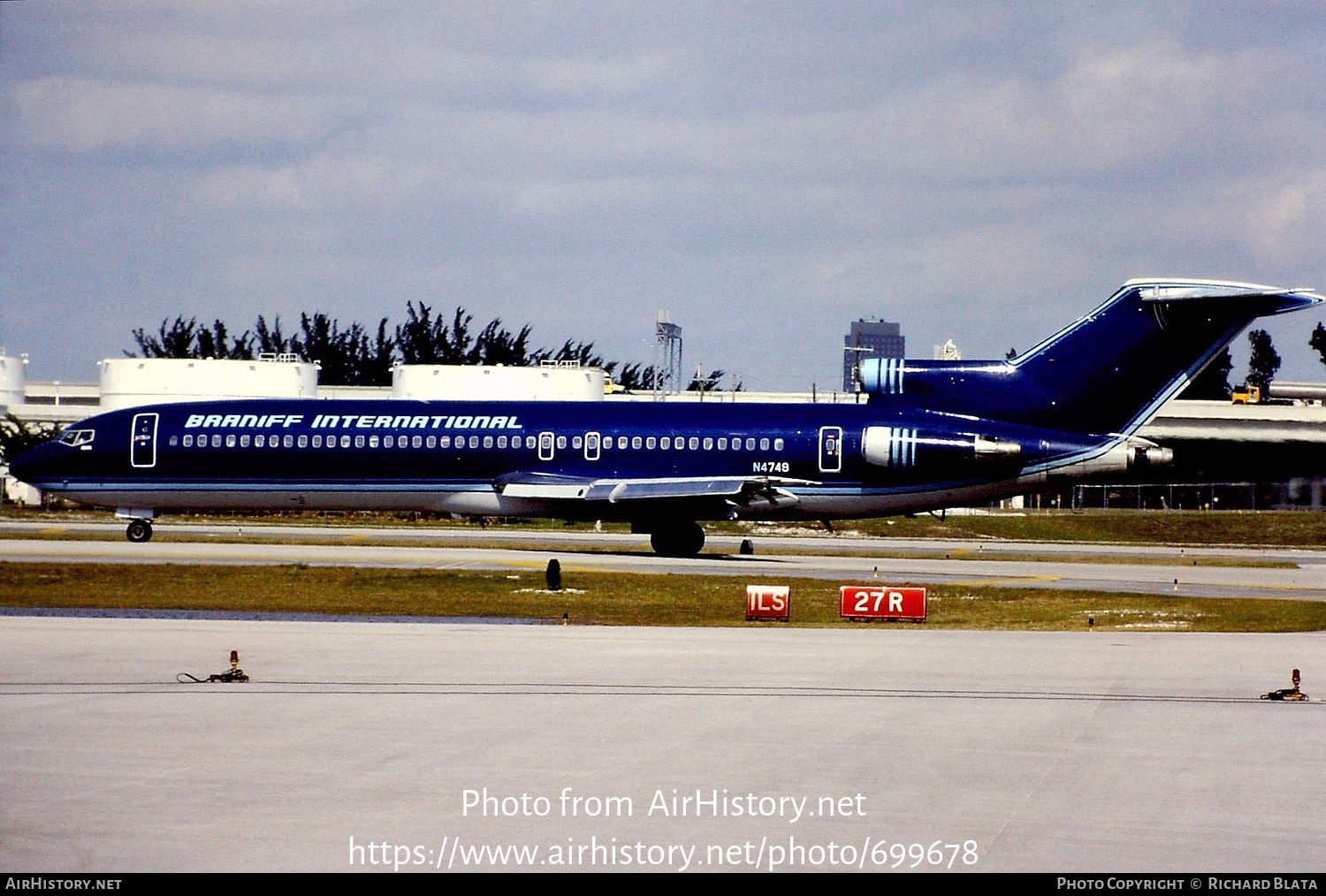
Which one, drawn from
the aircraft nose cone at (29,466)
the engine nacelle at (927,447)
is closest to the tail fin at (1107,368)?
the engine nacelle at (927,447)

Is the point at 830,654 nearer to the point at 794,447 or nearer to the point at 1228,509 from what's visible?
the point at 794,447

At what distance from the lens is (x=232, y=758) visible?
15477 millimetres

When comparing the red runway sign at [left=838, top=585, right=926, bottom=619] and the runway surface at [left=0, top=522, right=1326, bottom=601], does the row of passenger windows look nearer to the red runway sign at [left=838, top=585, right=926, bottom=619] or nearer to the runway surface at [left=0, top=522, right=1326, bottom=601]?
the runway surface at [left=0, top=522, right=1326, bottom=601]

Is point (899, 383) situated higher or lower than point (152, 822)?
higher

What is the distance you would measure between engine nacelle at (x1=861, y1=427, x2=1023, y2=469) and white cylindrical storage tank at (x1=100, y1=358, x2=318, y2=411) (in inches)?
1700

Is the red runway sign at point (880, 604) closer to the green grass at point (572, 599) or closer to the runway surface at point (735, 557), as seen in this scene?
the green grass at point (572, 599)

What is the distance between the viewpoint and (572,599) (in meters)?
35.3

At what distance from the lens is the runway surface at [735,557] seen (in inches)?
1738

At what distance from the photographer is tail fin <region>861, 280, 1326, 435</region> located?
1893 inches

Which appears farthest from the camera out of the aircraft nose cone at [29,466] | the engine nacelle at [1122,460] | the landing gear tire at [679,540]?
the aircraft nose cone at [29,466]

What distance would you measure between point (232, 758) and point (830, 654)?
12.4 meters

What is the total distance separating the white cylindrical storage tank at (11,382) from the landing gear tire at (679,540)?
221 feet

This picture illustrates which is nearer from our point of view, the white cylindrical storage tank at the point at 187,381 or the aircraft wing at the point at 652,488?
the aircraft wing at the point at 652,488

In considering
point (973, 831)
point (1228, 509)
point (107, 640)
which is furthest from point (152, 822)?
point (1228, 509)
